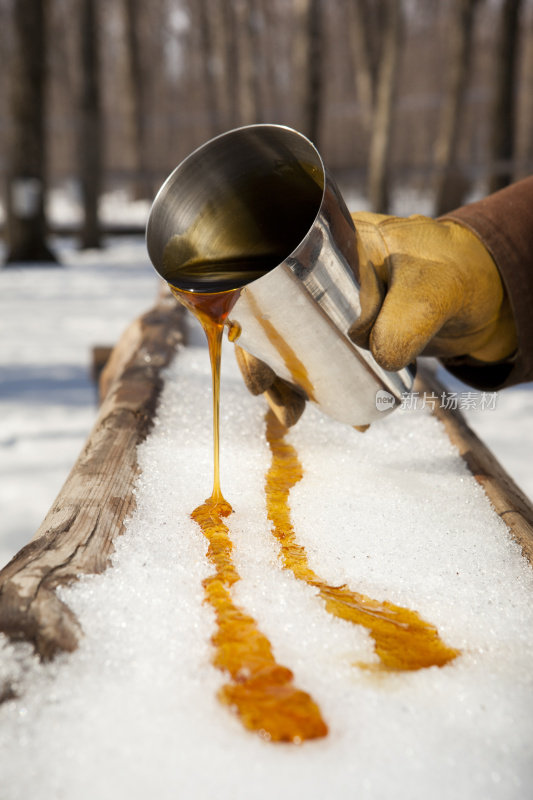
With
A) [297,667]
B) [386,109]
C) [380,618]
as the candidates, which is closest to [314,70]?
[386,109]

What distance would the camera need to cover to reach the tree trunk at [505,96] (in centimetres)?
848

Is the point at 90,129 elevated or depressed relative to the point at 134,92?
elevated

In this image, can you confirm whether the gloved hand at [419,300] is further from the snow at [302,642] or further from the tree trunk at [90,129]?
the tree trunk at [90,129]

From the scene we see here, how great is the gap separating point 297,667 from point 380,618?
0.66ft

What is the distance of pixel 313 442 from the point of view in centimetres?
181

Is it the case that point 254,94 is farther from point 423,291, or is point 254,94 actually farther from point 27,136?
point 423,291

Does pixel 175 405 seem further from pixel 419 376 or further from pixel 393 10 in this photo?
pixel 393 10

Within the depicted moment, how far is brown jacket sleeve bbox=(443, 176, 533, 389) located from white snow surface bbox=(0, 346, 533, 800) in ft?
1.30

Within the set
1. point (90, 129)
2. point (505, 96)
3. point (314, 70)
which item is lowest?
point (90, 129)

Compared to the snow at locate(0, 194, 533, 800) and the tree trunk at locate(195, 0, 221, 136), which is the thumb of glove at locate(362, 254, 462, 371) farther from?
the tree trunk at locate(195, 0, 221, 136)

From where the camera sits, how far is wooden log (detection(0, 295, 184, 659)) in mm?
948

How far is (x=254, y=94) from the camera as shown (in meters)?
14.7

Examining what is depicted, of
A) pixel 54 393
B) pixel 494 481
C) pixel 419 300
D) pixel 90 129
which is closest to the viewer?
pixel 419 300

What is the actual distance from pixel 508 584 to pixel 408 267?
618mm
